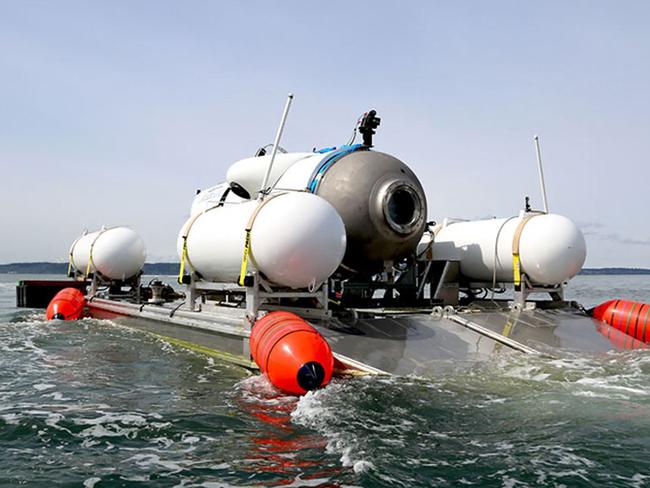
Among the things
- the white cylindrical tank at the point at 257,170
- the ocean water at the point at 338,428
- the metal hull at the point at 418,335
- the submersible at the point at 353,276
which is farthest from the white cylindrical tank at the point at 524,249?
the white cylindrical tank at the point at 257,170

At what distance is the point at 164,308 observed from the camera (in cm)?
1298

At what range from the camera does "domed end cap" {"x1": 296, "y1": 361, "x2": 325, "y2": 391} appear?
280 inches

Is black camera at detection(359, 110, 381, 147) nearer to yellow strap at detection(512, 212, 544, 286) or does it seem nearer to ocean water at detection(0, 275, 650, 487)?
yellow strap at detection(512, 212, 544, 286)

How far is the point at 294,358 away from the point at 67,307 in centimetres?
1239

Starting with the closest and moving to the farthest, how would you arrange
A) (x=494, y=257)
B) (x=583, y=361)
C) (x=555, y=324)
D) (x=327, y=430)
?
(x=327, y=430), (x=583, y=361), (x=555, y=324), (x=494, y=257)

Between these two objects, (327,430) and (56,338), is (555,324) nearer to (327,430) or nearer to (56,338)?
(327,430)

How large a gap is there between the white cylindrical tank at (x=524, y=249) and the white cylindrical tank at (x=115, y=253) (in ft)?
34.4

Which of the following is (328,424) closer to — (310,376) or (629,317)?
(310,376)

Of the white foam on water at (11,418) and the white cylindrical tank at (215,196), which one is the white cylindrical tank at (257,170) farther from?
the white foam on water at (11,418)

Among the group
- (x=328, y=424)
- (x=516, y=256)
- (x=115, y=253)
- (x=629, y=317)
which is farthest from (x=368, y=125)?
(x=115, y=253)

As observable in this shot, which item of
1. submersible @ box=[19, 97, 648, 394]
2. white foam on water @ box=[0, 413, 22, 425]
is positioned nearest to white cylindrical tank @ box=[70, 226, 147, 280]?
submersible @ box=[19, 97, 648, 394]

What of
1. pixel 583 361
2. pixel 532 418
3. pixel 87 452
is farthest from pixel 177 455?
pixel 583 361

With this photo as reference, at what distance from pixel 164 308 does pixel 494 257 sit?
295 inches

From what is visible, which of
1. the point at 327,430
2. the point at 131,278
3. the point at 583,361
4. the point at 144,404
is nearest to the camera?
the point at 327,430
